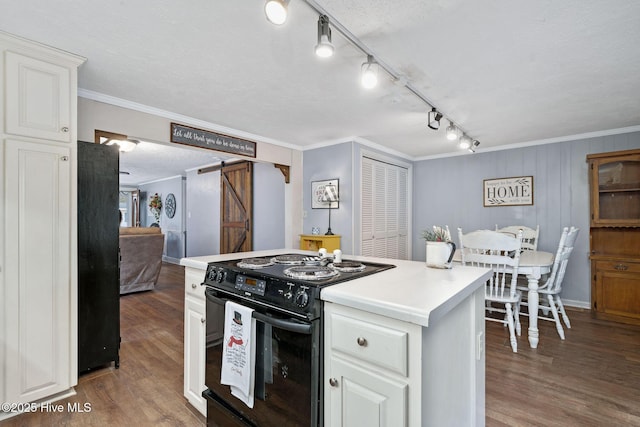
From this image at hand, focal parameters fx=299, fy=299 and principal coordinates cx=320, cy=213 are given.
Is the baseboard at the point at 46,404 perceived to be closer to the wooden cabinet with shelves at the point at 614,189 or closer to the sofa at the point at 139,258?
the sofa at the point at 139,258

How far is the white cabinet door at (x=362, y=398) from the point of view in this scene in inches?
38.8

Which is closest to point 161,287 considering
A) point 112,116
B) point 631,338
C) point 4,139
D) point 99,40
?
point 112,116

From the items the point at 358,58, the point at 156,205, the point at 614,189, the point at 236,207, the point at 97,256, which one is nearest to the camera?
A: the point at 358,58

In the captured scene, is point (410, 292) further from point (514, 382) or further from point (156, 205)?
point (156, 205)

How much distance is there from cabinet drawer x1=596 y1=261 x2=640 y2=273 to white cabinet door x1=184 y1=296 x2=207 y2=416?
4347 millimetres

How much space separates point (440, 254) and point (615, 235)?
141 inches

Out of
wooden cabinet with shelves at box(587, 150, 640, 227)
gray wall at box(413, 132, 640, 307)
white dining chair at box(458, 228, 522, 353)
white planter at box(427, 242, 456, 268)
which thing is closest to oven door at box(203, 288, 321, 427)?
white planter at box(427, 242, 456, 268)

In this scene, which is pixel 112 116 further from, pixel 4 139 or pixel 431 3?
pixel 431 3

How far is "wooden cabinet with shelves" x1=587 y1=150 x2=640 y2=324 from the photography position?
3344 millimetres

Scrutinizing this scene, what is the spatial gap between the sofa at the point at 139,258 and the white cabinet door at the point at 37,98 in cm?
280

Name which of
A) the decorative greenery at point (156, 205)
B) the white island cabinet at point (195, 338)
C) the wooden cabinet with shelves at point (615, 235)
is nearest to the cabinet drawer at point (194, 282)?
the white island cabinet at point (195, 338)

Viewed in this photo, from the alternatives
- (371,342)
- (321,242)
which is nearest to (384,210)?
(321,242)

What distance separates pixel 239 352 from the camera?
1436mm

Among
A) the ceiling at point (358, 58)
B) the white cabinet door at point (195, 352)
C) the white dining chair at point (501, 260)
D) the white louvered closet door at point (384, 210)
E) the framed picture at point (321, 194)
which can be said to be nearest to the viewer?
the ceiling at point (358, 58)
